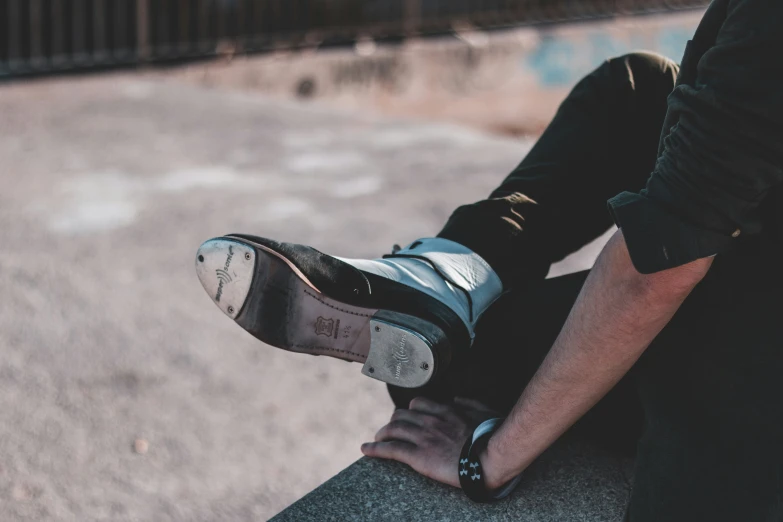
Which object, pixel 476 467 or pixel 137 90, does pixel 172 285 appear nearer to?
pixel 476 467

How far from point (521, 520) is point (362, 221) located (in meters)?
2.02

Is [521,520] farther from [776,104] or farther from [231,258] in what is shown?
[776,104]

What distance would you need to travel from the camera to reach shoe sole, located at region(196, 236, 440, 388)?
163 cm

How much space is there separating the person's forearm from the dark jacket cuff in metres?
0.03

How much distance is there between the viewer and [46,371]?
239cm

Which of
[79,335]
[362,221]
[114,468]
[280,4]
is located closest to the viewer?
[114,468]

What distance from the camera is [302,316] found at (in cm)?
168

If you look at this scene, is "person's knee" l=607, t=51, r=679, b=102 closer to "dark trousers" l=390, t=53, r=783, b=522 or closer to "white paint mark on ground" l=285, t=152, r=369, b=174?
"dark trousers" l=390, t=53, r=783, b=522

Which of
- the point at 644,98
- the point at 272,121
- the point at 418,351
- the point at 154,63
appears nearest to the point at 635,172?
the point at 644,98

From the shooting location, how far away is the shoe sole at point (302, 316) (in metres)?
1.63

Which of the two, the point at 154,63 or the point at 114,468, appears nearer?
the point at 114,468

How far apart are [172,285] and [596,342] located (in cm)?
188

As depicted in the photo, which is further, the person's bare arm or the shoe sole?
the shoe sole

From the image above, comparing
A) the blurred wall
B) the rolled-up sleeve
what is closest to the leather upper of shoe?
the rolled-up sleeve
